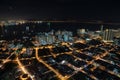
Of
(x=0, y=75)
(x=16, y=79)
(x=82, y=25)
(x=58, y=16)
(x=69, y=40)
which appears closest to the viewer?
(x=16, y=79)

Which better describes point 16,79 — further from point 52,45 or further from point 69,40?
point 69,40

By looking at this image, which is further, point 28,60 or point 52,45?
point 52,45

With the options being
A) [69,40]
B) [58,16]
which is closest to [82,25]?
[58,16]

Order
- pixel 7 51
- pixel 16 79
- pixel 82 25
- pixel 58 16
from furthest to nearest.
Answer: pixel 58 16, pixel 82 25, pixel 7 51, pixel 16 79

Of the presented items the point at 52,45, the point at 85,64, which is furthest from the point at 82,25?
the point at 85,64

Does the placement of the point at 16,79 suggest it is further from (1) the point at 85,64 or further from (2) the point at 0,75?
(1) the point at 85,64

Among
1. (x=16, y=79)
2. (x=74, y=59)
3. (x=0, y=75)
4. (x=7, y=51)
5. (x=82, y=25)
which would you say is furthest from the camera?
(x=82, y=25)

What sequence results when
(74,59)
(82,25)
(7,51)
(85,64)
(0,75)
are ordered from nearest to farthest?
(0,75) < (85,64) < (74,59) < (7,51) < (82,25)

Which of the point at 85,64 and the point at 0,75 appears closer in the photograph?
the point at 0,75
